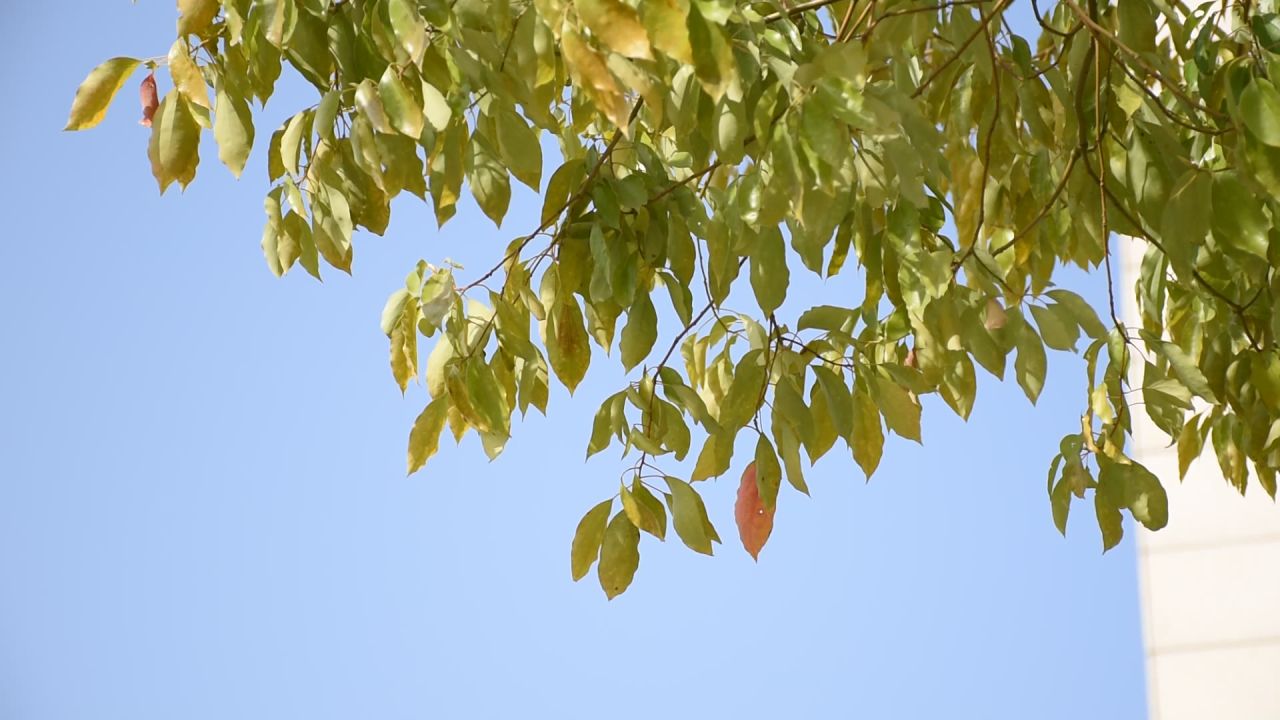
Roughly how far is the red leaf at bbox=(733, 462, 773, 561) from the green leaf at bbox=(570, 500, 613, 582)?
10 cm

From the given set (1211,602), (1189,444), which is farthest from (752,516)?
(1211,602)

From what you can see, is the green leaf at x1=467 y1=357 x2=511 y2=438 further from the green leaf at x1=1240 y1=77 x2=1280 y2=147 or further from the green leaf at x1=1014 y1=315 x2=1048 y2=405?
the green leaf at x1=1240 y1=77 x2=1280 y2=147

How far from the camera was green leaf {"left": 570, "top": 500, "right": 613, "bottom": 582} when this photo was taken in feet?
3.94

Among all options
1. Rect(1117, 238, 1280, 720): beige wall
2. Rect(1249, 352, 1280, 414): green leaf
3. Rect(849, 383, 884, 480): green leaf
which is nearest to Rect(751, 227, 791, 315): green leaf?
Rect(849, 383, 884, 480): green leaf

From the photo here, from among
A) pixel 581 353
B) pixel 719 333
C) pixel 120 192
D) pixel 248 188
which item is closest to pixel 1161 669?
pixel 719 333

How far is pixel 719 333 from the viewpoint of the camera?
5.35ft

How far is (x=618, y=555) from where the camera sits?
3.90 ft

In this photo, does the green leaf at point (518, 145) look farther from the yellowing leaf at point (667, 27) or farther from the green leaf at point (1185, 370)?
the green leaf at point (1185, 370)

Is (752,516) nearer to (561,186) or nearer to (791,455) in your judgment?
(791,455)

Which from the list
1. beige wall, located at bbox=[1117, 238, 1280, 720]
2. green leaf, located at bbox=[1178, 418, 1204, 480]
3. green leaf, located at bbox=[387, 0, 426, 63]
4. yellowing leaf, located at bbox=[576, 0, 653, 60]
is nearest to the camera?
yellowing leaf, located at bbox=[576, 0, 653, 60]

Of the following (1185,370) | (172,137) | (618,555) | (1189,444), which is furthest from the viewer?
(1189,444)

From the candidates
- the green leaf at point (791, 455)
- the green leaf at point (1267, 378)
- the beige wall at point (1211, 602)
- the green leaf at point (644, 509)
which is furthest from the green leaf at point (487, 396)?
the beige wall at point (1211, 602)

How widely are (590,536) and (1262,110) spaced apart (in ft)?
1.82

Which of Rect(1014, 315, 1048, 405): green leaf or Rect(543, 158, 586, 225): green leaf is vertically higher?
Rect(543, 158, 586, 225): green leaf
